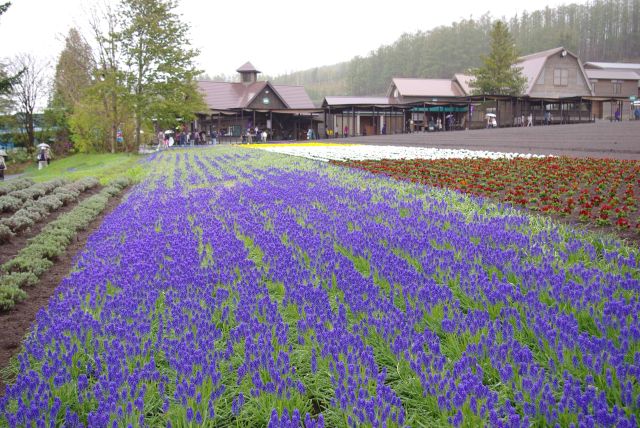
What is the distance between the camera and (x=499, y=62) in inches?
1957

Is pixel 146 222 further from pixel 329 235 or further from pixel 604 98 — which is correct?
pixel 604 98

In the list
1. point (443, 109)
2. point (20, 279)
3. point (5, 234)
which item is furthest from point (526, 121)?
point (20, 279)

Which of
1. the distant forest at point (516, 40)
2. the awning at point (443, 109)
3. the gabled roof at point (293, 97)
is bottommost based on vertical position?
the awning at point (443, 109)

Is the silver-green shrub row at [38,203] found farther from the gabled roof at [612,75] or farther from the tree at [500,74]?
the gabled roof at [612,75]

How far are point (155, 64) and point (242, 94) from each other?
19.6m

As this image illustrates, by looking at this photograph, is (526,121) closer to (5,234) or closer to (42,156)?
(42,156)

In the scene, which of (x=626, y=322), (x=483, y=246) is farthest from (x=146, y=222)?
(x=626, y=322)

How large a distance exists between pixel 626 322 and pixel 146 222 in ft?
21.3

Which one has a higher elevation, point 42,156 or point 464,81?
point 464,81

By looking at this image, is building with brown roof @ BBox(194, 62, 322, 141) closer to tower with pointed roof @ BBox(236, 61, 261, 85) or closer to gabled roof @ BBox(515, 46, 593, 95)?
tower with pointed roof @ BBox(236, 61, 261, 85)

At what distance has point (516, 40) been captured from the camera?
8694cm

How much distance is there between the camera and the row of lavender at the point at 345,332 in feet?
8.01

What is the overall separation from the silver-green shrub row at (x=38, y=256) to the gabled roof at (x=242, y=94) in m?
43.8

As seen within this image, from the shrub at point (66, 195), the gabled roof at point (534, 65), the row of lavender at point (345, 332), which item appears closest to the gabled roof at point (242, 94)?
the gabled roof at point (534, 65)
